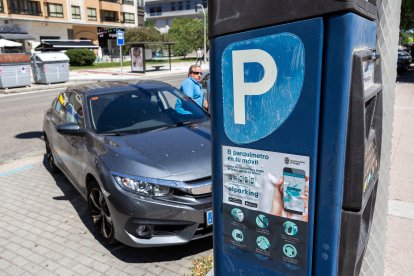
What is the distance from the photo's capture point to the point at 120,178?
3.45 metres

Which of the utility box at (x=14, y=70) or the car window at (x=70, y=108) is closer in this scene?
the car window at (x=70, y=108)

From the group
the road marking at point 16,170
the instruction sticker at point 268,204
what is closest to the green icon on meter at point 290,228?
the instruction sticker at point 268,204

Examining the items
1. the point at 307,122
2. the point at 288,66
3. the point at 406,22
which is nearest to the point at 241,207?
the point at 307,122

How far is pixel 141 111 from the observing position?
4637 millimetres

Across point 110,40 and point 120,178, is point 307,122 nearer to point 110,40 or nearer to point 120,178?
point 120,178

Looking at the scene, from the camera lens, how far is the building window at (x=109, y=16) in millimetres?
57325

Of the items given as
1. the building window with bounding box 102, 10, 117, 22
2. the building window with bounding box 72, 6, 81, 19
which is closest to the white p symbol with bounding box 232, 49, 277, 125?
the building window with bounding box 72, 6, 81, 19

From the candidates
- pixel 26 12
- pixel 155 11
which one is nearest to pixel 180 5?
pixel 155 11

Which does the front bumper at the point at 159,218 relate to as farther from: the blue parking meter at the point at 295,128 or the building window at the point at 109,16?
the building window at the point at 109,16

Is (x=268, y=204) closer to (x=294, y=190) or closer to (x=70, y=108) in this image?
(x=294, y=190)

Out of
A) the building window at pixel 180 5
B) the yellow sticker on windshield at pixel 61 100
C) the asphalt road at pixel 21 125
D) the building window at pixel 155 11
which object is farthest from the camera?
the building window at pixel 155 11

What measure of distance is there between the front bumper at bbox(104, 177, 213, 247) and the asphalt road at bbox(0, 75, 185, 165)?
15.7 feet

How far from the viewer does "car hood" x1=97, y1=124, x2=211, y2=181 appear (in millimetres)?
3412

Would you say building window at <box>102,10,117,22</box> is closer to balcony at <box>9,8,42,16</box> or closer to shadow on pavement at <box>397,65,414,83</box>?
balcony at <box>9,8,42,16</box>
